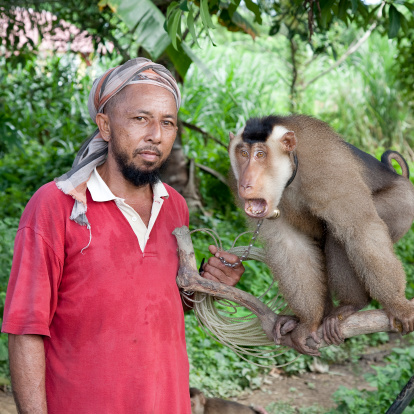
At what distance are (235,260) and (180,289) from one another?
1.04 feet

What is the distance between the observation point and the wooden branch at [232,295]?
2.66 m

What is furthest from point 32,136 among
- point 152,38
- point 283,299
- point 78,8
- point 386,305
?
point 386,305

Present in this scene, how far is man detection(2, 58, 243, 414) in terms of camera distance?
7.30ft

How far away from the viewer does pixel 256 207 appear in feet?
9.22

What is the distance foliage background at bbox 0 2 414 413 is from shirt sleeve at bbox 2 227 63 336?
2387 millimetres

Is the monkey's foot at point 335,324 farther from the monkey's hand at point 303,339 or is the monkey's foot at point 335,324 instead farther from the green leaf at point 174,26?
the green leaf at point 174,26

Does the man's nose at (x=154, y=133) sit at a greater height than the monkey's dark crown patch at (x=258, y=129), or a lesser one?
lesser

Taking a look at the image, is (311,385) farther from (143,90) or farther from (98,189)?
(143,90)

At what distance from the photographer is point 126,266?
7.91 feet

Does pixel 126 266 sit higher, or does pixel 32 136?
pixel 32 136

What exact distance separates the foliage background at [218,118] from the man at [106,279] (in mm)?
2025

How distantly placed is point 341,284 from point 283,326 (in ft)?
1.36

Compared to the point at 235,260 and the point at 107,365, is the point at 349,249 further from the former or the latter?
the point at 107,365

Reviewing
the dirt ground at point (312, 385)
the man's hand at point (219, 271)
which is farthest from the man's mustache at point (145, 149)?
the dirt ground at point (312, 385)
